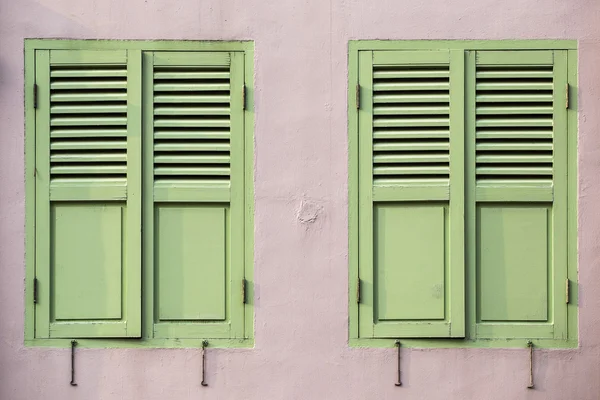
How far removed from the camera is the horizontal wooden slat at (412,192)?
552cm

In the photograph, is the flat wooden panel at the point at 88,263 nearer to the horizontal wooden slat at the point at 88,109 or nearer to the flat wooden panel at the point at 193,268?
the flat wooden panel at the point at 193,268

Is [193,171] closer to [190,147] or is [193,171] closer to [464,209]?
[190,147]

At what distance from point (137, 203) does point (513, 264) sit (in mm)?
2322

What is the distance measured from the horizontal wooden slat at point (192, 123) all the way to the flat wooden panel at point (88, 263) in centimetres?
59

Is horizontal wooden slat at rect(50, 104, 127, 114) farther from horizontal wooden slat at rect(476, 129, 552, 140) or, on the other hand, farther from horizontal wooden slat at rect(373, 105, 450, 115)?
horizontal wooden slat at rect(476, 129, 552, 140)

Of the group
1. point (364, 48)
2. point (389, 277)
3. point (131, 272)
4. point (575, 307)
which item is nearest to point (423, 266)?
point (389, 277)

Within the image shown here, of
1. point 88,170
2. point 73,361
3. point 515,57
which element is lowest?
point 73,361

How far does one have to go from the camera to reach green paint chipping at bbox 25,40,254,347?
553cm

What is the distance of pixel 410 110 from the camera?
5.56 metres

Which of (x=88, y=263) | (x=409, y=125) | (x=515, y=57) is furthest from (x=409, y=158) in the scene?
(x=88, y=263)

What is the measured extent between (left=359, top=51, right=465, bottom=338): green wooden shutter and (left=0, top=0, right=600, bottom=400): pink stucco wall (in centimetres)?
14

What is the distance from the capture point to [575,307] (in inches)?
218

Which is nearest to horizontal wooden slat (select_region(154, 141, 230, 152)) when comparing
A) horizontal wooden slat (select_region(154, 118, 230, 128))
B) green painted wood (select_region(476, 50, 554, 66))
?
horizontal wooden slat (select_region(154, 118, 230, 128))

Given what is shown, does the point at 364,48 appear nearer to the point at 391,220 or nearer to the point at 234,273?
the point at 391,220
